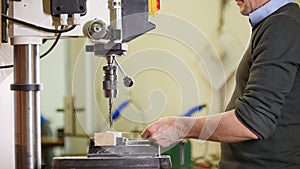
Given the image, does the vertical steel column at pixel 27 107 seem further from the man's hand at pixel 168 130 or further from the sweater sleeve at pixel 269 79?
the sweater sleeve at pixel 269 79

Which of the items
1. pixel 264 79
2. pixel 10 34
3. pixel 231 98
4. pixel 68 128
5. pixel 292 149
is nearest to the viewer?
pixel 10 34

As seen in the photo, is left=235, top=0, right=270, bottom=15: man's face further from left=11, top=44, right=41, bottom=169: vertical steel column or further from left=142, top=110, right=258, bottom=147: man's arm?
left=11, top=44, right=41, bottom=169: vertical steel column

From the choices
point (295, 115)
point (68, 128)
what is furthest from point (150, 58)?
point (68, 128)

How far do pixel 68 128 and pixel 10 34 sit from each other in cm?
232

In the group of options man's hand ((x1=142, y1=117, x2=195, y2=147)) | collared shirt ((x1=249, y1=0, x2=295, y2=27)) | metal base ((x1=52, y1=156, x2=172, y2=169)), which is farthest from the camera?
collared shirt ((x1=249, y1=0, x2=295, y2=27))

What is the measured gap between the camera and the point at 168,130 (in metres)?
1.16

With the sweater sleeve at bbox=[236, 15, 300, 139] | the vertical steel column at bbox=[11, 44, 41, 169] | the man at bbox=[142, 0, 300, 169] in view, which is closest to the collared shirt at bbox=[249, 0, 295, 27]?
the man at bbox=[142, 0, 300, 169]

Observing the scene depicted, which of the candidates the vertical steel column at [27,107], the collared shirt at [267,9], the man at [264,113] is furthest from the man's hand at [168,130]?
the collared shirt at [267,9]

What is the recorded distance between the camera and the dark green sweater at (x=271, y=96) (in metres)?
1.22

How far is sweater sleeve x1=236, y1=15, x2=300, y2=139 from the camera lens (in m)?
1.22

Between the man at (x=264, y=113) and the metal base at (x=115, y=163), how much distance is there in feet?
0.39

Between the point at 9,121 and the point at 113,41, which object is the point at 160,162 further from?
the point at 9,121

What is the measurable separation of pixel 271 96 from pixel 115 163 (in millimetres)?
440

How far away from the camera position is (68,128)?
3.38m
